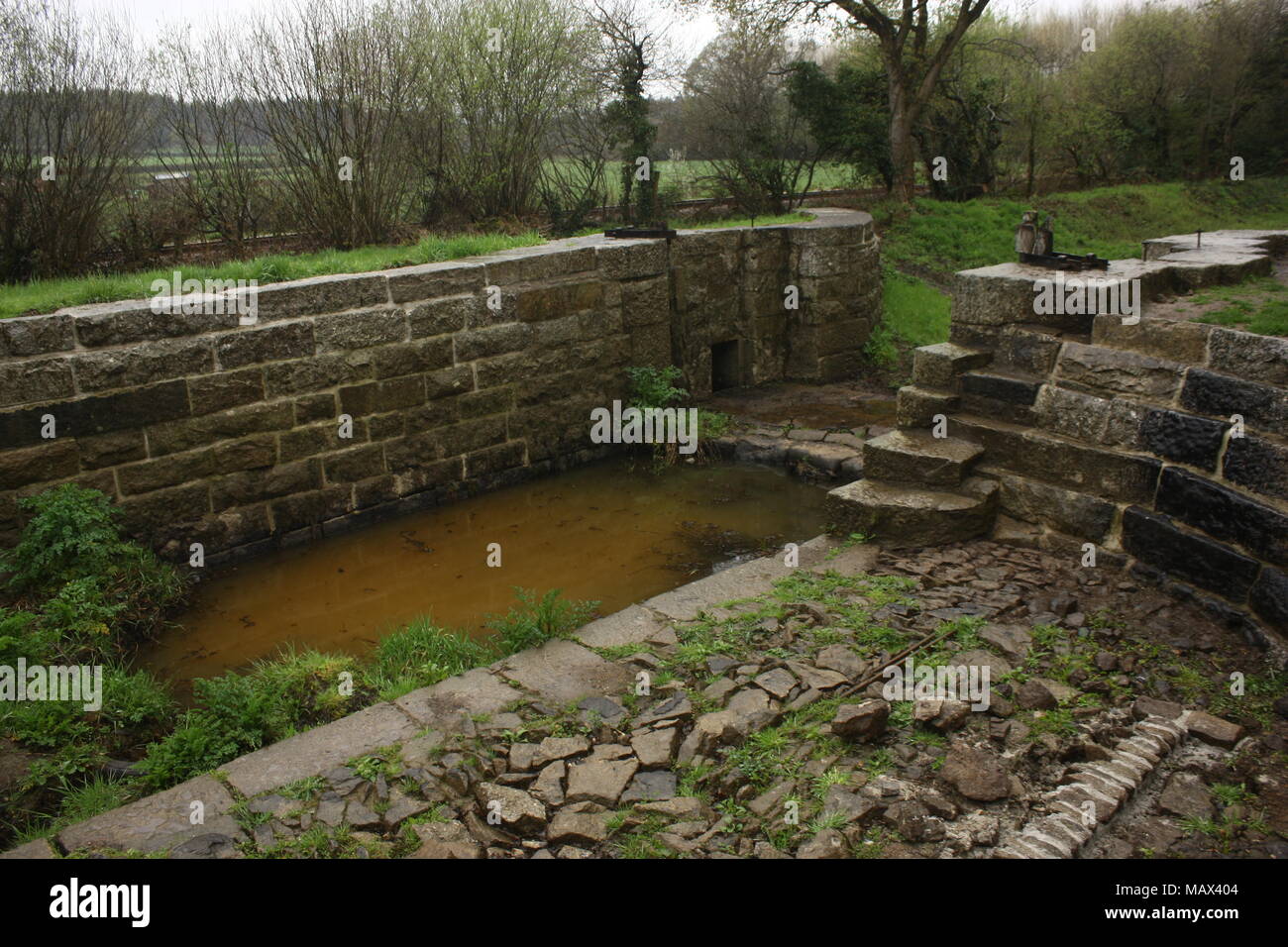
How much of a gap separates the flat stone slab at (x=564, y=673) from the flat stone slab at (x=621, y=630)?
0.31 ft

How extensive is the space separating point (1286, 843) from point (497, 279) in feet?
19.7

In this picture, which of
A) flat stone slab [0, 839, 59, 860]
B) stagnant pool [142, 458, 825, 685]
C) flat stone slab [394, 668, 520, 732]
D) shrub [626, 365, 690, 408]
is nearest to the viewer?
flat stone slab [0, 839, 59, 860]

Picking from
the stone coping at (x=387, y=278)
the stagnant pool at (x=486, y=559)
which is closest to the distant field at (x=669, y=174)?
the stone coping at (x=387, y=278)

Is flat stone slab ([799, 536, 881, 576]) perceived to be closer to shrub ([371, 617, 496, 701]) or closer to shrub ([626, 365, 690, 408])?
shrub ([371, 617, 496, 701])

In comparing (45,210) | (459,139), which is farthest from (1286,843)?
(459,139)

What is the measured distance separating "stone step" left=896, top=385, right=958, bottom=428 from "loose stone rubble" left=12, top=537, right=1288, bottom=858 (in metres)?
1.57

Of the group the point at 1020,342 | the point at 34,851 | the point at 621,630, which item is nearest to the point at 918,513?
the point at 1020,342

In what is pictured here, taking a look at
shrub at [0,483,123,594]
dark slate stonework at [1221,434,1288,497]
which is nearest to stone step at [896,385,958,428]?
dark slate stonework at [1221,434,1288,497]

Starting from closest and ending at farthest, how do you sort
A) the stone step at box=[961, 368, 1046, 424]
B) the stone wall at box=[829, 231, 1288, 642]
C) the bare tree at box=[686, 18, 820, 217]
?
the stone wall at box=[829, 231, 1288, 642] → the stone step at box=[961, 368, 1046, 424] → the bare tree at box=[686, 18, 820, 217]

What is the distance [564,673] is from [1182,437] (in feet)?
10.7

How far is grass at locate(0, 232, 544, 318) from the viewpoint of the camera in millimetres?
5883

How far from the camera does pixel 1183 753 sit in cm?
359

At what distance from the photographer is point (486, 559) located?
6.43m

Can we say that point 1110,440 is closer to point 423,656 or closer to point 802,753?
point 802,753
